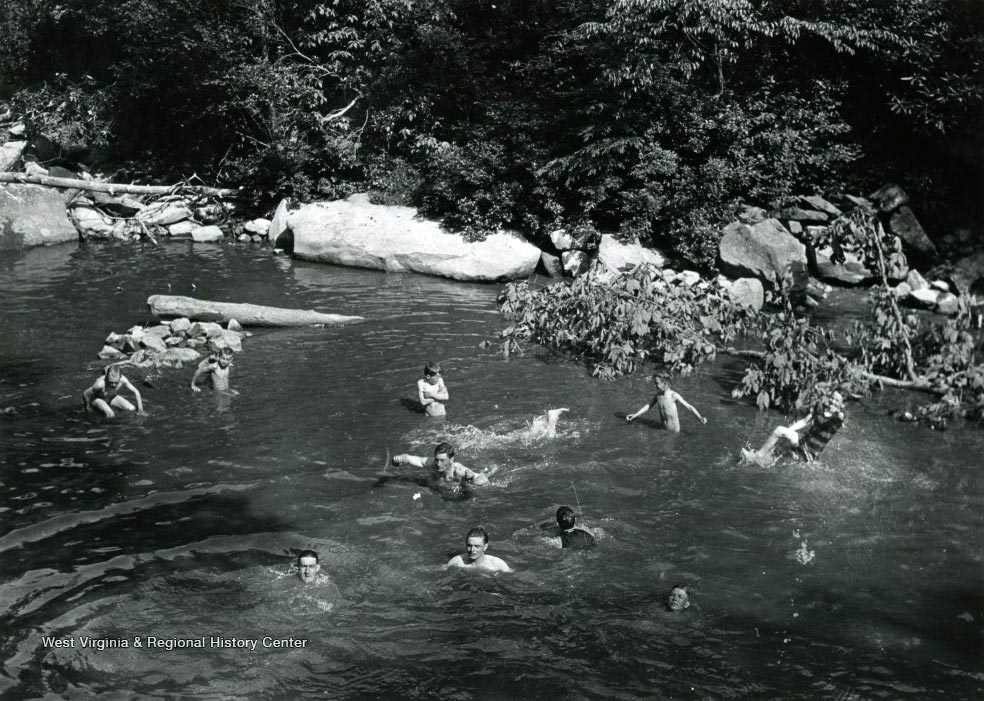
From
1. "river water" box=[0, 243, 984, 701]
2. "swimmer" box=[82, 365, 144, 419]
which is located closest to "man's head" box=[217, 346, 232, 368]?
"river water" box=[0, 243, 984, 701]

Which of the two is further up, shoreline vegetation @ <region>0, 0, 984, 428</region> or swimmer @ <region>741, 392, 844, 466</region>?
shoreline vegetation @ <region>0, 0, 984, 428</region>

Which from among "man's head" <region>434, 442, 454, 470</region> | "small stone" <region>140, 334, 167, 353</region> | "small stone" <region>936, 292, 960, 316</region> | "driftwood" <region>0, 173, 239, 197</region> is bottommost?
"man's head" <region>434, 442, 454, 470</region>

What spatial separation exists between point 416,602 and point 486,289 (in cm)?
1424

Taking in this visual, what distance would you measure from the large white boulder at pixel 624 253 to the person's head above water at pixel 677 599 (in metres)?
14.3

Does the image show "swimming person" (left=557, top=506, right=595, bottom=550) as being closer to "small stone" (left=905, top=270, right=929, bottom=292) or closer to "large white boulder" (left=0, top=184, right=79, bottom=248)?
"small stone" (left=905, top=270, right=929, bottom=292)

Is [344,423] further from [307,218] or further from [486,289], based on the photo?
[307,218]

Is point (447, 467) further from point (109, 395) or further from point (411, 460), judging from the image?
point (109, 395)

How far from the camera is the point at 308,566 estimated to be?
29.9 feet

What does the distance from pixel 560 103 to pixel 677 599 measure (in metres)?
19.7

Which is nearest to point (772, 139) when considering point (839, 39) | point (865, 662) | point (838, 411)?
point (839, 39)

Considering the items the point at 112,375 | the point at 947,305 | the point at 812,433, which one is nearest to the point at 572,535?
the point at 812,433

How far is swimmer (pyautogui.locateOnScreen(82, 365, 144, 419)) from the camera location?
13484 mm

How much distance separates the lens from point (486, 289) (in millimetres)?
22562

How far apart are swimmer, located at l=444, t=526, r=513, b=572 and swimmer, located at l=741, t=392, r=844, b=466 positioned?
4.59 meters
